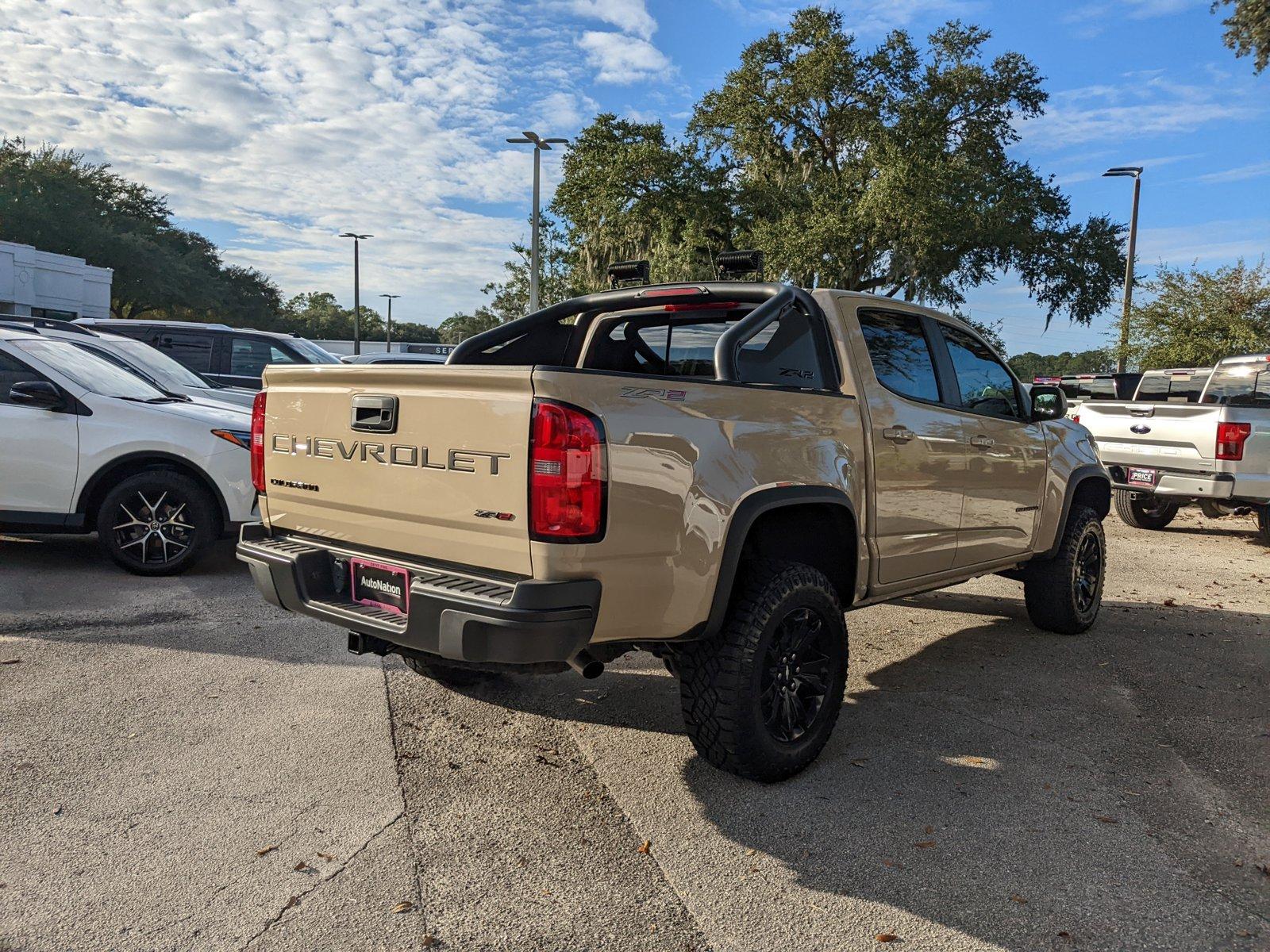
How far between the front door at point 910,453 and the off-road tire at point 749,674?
2.37 feet

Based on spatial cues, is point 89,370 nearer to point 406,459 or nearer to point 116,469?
point 116,469

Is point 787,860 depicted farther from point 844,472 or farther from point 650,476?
point 844,472

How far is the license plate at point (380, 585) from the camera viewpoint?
339cm

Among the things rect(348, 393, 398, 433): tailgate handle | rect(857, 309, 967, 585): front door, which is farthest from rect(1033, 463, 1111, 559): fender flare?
rect(348, 393, 398, 433): tailgate handle

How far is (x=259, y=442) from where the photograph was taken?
4.20m

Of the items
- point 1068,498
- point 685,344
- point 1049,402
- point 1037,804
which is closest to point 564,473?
point 685,344

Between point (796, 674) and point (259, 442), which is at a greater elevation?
→ point (259, 442)

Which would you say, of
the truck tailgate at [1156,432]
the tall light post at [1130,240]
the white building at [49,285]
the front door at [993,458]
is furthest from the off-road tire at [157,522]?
the white building at [49,285]

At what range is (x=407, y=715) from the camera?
4.38 meters

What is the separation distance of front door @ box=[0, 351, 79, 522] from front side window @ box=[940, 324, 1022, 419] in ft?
18.7

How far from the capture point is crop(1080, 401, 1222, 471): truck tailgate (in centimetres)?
900

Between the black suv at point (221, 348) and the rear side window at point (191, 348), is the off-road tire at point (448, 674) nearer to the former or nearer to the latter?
the black suv at point (221, 348)

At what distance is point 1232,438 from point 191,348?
11.4m

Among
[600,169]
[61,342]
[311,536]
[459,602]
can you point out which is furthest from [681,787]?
[600,169]
